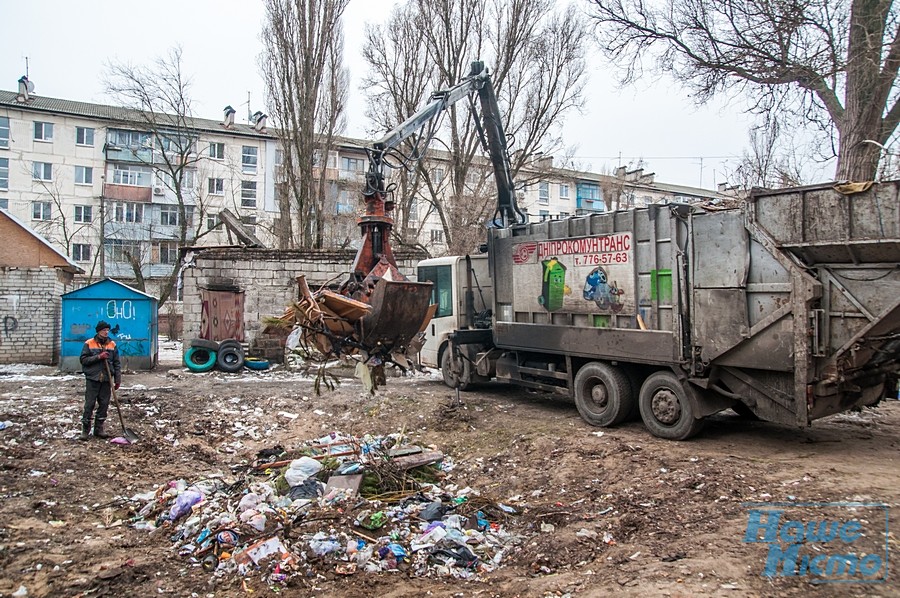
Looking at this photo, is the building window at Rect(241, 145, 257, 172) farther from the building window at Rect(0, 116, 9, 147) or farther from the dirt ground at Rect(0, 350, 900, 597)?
the dirt ground at Rect(0, 350, 900, 597)

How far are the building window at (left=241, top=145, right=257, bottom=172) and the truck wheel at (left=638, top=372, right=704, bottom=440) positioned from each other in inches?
1377

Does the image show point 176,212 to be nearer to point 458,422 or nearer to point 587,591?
point 458,422

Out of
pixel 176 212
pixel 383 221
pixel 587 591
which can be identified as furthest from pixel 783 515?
pixel 176 212

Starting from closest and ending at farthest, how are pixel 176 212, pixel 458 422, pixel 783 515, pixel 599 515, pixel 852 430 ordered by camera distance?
pixel 783 515
pixel 599 515
pixel 852 430
pixel 458 422
pixel 176 212

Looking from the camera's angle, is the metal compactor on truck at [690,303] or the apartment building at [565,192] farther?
the apartment building at [565,192]

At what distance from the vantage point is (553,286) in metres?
8.50

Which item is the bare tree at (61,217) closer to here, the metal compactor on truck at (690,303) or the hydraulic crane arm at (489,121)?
the hydraulic crane arm at (489,121)

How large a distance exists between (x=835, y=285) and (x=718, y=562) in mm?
3324

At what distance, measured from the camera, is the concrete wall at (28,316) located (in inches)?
664

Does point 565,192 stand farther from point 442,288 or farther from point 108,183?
point 442,288

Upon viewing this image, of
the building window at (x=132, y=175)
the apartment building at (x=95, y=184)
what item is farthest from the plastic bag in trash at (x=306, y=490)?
the building window at (x=132, y=175)

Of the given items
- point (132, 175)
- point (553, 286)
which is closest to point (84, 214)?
point (132, 175)

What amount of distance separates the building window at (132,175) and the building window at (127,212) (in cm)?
136

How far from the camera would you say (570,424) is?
26.8 ft
